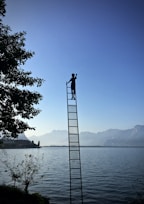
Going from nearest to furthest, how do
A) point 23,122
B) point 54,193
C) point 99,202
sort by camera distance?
point 23,122 < point 99,202 < point 54,193

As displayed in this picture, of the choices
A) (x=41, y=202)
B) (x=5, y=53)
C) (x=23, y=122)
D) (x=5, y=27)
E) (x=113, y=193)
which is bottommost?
(x=113, y=193)

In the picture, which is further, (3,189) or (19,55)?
(3,189)

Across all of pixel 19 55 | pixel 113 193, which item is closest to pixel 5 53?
pixel 19 55

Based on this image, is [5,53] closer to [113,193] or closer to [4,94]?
[4,94]

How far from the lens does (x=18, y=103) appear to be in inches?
588

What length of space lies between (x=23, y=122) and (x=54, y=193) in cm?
1849

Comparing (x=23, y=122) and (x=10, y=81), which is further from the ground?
Answer: (x=10, y=81)

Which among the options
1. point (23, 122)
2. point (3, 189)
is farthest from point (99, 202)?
point (23, 122)

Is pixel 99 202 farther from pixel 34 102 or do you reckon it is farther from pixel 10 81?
pixel 10 81

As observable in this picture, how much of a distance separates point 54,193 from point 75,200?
4.84m

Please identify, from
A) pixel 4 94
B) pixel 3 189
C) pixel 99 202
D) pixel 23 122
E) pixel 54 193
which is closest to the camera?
pixel 4 94

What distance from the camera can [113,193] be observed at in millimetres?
30547

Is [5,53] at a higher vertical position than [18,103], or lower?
higher

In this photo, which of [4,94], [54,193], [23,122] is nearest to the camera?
[4,94]
